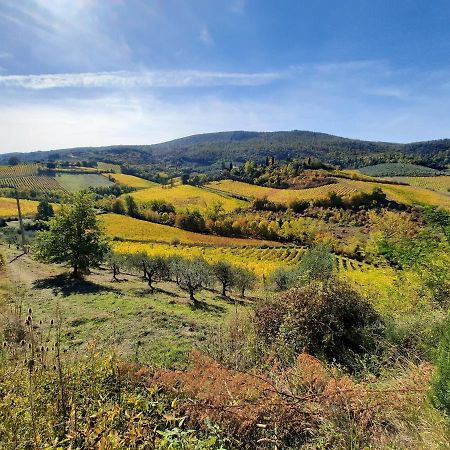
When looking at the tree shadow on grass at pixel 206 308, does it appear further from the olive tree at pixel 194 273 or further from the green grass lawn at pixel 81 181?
the green grass lawn at pixel 81 181

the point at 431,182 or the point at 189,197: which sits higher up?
the point at 431,182

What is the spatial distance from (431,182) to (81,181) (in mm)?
140655

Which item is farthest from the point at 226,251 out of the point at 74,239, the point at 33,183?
the point at 33,183

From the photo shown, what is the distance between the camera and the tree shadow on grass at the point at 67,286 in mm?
22375

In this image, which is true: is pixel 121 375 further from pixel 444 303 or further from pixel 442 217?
pixel 442 217

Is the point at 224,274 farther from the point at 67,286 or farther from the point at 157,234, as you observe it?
the point at 157,234

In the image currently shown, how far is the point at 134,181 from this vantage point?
167 meters

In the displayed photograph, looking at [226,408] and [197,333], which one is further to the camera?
[197,333]

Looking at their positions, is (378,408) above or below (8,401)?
below

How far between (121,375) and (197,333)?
765 cm

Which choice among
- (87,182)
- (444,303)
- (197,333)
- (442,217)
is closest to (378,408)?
(444,303)

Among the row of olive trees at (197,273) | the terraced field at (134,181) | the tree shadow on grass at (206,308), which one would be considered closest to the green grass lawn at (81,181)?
the terraced field at (134,181)

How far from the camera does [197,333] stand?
12.8 meters

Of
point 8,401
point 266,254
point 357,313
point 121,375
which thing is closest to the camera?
point 8,401
